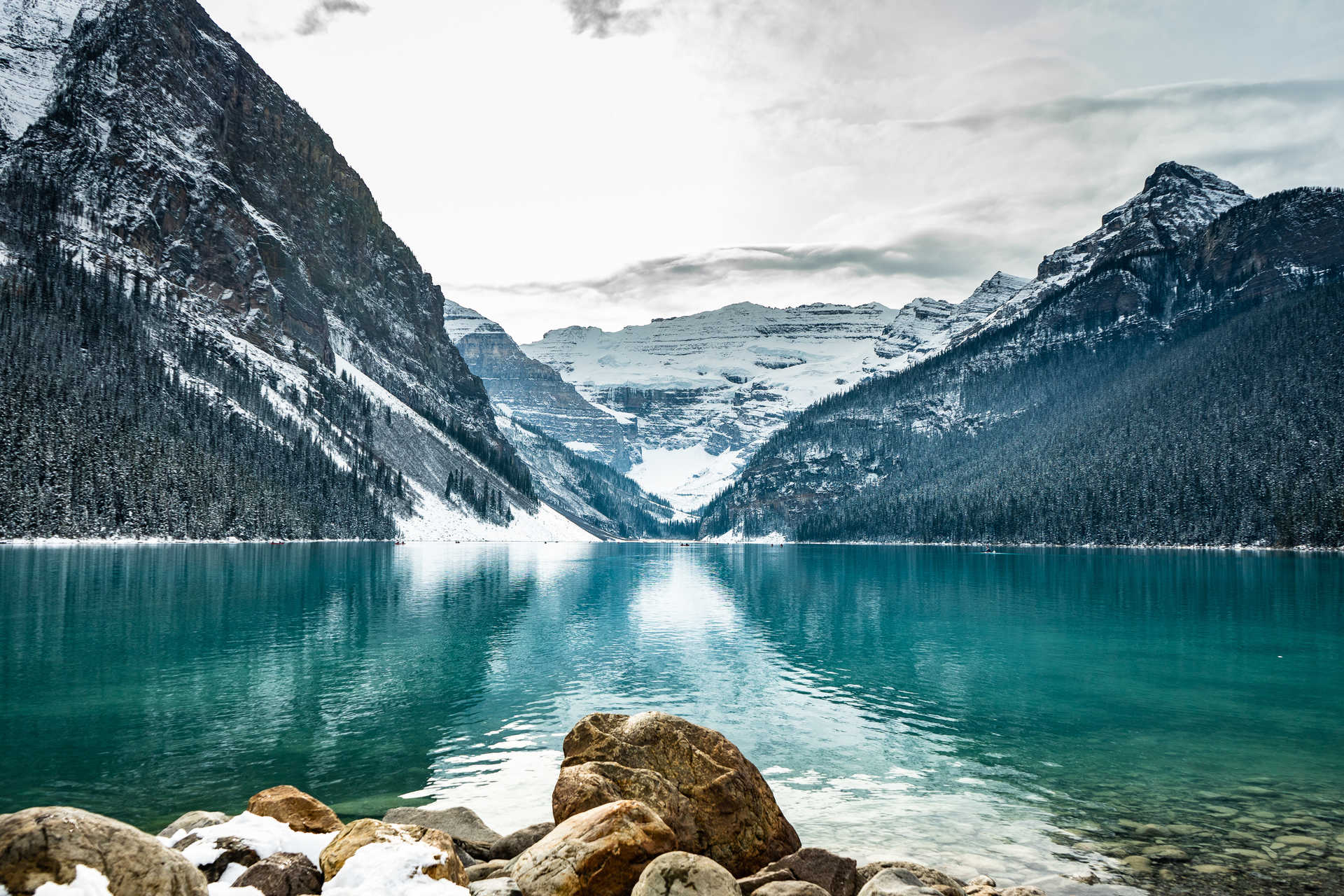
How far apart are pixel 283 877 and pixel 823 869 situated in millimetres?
7321

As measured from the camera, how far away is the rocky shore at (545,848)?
24.5 ft

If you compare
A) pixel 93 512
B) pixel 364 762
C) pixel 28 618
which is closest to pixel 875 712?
pixel 364 762

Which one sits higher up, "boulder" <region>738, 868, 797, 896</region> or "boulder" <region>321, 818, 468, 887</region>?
"boulder" <region>321, 818, 468, 887</region>

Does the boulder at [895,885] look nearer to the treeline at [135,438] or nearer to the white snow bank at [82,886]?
the white snow bank at [82,886]

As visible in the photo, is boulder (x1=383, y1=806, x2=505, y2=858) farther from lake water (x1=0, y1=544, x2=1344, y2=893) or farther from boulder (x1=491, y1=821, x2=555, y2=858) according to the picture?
lake water (x1=0, y1=544, x2=1344, y2=893)

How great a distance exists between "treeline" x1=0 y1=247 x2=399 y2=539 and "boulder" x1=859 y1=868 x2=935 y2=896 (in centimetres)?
12101

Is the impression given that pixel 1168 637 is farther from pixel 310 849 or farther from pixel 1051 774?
pixel 310 849

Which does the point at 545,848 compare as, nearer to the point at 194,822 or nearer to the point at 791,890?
the point at 791,890

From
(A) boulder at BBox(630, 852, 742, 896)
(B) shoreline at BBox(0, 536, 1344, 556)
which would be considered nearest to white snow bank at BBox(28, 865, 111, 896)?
(A) boulder at BBox(630, 852, 742, 896)

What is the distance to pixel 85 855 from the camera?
733cm

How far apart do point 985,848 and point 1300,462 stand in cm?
17538

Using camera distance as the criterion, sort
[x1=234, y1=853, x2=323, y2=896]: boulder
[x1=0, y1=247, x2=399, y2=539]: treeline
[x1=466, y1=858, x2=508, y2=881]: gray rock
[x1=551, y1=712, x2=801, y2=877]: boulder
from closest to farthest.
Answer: [x1=234, y1=853, x2=323, y2=896]: boulder < [x1=466, y1=858, x2=508, y2=881]: gray rock < [x1=551, y1=712, x2=801, y2=877]: boulder < [x1=0, y1=247, x2=399, y2=539]: treeline

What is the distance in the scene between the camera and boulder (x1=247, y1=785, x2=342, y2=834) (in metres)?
12.1

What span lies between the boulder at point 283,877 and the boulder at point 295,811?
7.81 feet
